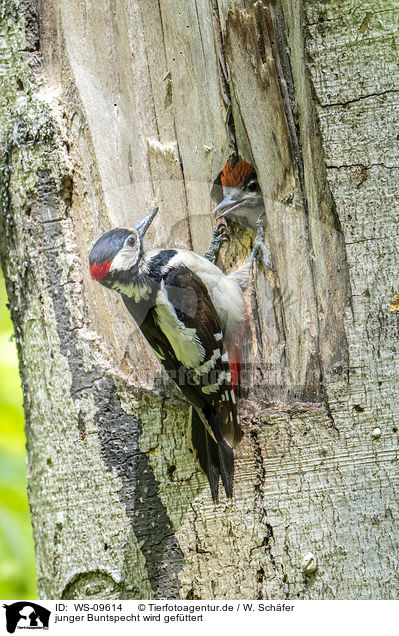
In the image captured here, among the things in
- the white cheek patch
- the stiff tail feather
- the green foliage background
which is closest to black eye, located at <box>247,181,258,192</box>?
the white cheek patch

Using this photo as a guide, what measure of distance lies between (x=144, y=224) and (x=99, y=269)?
0.22 m

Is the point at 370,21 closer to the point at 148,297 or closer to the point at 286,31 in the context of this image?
the point at 286,31

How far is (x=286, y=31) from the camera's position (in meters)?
1.94

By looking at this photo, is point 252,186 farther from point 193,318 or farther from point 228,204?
point 193,318

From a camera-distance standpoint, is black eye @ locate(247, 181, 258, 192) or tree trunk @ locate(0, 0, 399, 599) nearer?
tree trunk @ locate(0, 0, 399, 599)

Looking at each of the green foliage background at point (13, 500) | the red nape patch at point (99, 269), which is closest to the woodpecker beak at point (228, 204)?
the red nape patch at point (99, 269)

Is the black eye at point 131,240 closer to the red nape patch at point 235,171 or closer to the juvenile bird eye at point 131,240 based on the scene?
the juvenile bird eye at point 131,240

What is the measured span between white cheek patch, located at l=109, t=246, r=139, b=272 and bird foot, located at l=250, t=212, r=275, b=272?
386 millimetres

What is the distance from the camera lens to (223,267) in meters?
2.04

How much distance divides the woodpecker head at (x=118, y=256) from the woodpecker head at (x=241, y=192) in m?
0.27

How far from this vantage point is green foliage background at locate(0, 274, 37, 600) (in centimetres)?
294

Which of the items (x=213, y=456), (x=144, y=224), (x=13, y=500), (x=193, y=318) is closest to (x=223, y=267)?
(x=193, y=318)

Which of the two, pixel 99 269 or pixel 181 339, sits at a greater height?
pixel 99 269

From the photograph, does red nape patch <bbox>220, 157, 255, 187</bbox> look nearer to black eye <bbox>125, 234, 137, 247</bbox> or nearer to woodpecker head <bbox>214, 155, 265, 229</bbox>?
woodpecker head <bbox>214, 155, 265, 229</bbox>
